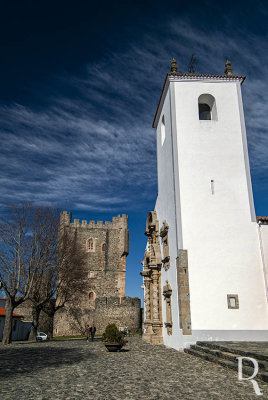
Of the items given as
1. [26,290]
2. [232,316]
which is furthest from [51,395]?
[26,290]

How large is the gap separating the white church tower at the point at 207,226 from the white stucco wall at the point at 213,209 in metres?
0.04

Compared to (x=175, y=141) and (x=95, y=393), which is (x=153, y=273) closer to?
(x=175, y=141)

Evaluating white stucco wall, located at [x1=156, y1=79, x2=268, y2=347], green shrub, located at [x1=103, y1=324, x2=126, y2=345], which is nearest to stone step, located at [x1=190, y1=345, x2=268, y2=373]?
white stucco wall, located at [x1=156, y1=79, x2=268, y2=347]

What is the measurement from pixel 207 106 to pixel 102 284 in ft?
100

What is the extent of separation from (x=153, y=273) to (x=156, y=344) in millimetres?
3692

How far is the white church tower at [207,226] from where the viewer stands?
12797 millimetres

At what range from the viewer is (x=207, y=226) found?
14047mm

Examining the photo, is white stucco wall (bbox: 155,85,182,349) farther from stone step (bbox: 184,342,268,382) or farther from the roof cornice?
stone step (bbox: 184,342,268,382)

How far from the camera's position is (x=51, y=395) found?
19.0 feet

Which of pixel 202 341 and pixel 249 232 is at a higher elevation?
pixel 249 232

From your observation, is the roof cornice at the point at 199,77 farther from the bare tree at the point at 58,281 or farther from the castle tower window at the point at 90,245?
the castle tower window at the point at 90,245

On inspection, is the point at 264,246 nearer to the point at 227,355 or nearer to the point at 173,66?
the point at 227,355

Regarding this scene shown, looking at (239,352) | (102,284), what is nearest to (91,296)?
(102,284)

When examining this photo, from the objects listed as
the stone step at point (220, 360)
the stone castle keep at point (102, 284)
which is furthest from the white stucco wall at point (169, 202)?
the stone castle keep at point (102, 284)
